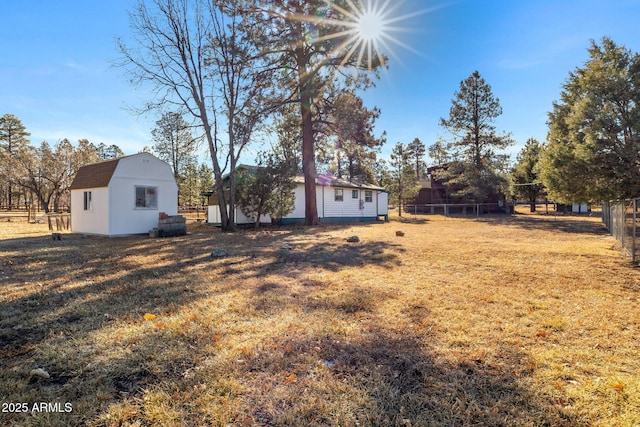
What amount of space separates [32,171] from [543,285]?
33.0 m

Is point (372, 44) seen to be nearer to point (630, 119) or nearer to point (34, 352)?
point (630, 119)

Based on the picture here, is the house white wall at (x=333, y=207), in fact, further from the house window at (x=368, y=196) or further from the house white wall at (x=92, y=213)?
the house white wall at (x=92, y=213)

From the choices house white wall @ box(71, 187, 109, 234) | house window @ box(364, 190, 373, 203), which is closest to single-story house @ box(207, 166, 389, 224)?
house window @ box(364, 190, 373, 203)

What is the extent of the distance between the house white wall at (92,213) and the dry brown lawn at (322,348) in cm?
703

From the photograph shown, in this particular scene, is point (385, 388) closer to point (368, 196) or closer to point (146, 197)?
point (146, 197)

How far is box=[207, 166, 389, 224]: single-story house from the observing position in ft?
62.8

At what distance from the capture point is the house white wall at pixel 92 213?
39.9 feet

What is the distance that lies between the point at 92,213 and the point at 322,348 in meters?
14.1

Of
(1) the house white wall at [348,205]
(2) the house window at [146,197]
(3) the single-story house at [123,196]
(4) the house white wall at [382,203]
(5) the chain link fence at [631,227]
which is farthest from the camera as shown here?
(4) the house white wall at [382,203]

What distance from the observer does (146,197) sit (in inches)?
512

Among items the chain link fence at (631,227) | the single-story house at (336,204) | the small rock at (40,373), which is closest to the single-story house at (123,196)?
the single-story house at (336,204)

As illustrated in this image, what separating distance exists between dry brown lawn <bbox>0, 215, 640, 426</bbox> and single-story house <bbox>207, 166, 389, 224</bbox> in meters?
13.0

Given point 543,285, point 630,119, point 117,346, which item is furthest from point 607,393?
point 630,119

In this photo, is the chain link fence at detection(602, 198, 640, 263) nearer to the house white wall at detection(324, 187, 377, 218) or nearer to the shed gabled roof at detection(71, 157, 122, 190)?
the house white wall at detection(324, 187, 377, 218)
